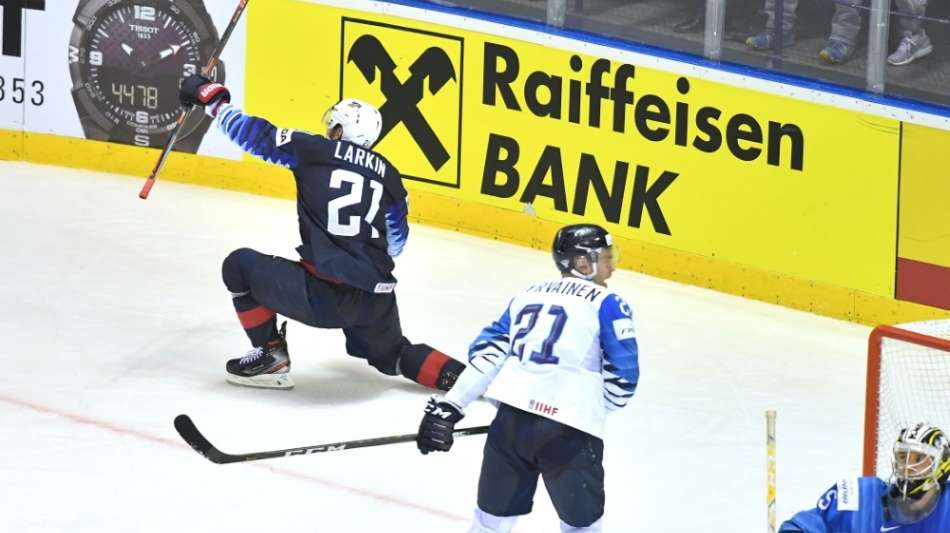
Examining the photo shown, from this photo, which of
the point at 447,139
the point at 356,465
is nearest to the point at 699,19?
the point at 447,139

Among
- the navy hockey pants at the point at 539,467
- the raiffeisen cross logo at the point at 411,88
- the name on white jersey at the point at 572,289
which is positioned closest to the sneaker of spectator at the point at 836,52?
→ the raiffeisen cross logo at the point at 411,88

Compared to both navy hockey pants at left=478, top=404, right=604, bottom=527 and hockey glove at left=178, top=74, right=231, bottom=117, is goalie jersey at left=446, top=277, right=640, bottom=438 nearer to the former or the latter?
navy hockey pants at left=478, top=404, right=604, bottom=527

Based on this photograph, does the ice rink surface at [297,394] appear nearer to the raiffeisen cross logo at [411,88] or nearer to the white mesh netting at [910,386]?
the raiffeisen cross logo at [411,88]

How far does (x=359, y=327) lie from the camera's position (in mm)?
6824

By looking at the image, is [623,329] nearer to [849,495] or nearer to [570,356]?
[570,356]

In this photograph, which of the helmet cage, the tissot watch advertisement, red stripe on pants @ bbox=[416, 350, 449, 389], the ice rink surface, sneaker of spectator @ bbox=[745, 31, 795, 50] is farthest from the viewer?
the tissot watch advertisement

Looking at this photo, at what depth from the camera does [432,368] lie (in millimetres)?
6820

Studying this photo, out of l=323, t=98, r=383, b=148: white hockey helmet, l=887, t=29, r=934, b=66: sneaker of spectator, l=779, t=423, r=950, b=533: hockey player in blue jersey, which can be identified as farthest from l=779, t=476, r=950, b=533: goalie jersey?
l=887, t=29, r=934, b=66: sneaker of spectator

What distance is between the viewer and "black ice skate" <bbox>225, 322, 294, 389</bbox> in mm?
6887

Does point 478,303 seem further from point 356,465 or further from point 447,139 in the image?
point 356,465

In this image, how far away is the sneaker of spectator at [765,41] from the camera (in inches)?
316

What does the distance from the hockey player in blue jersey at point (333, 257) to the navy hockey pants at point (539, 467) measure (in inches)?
71.9

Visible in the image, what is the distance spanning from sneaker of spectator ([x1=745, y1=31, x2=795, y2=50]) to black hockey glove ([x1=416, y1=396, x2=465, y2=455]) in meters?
3.54

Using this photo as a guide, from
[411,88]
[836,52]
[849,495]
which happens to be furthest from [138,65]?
[849,495]
